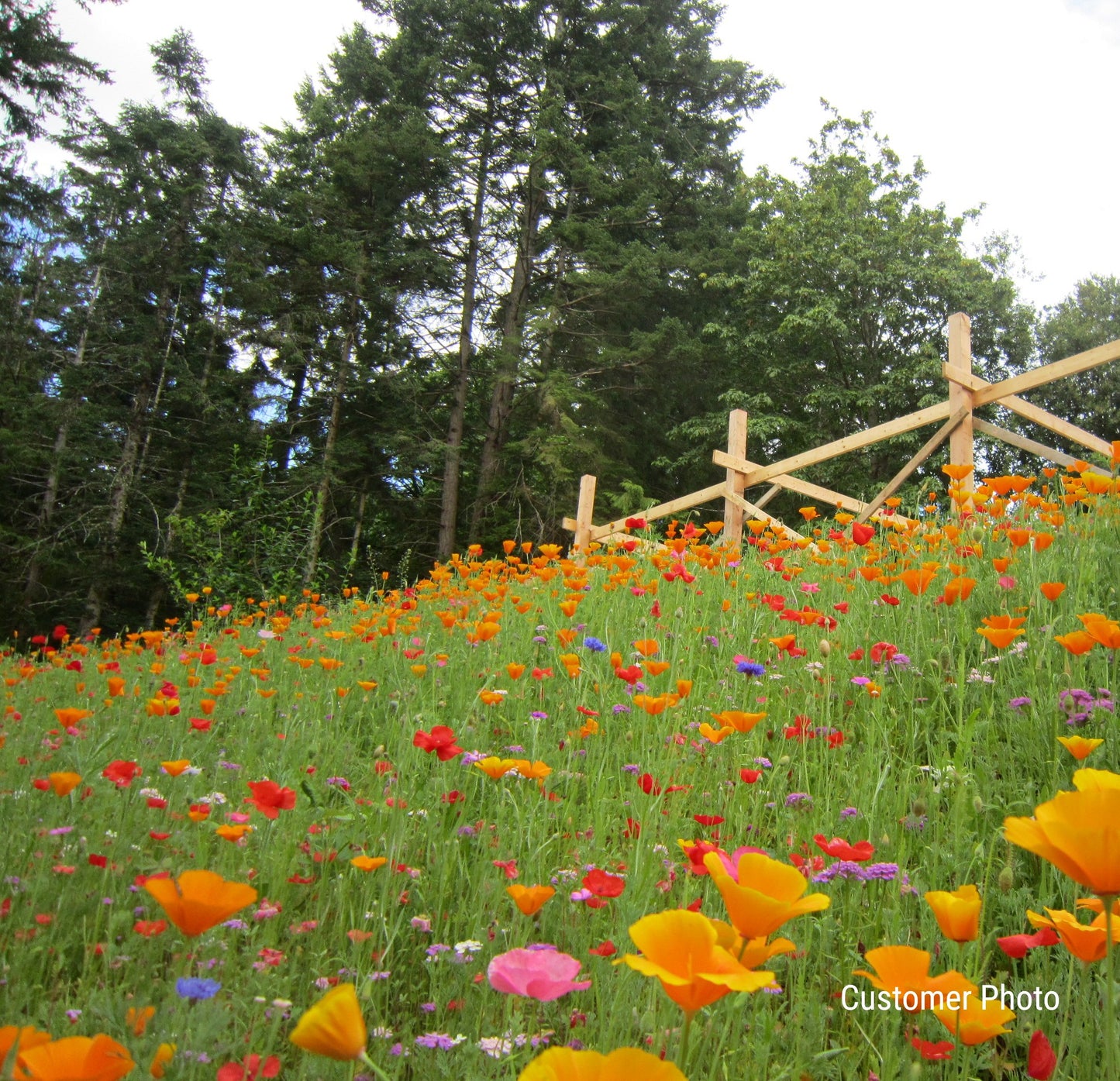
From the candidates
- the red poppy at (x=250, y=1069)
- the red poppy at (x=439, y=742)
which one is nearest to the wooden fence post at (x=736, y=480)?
the red poppy at (x=439, y=742)

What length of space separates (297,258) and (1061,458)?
13.4 metres

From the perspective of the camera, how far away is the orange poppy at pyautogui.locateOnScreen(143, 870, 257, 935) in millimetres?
717

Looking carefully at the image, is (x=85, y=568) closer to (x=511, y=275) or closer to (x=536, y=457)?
(x=536, y=457)

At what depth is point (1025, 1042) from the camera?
1.27 meters

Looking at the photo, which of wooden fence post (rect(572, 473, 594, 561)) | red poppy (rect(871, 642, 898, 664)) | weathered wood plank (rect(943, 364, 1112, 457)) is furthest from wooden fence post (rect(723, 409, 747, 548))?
red poppy (rect(871, 642, 898, 664))

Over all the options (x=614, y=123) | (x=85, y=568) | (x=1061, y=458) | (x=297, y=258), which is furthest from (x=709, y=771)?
(x=614, y=123)

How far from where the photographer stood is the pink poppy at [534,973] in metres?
0.70

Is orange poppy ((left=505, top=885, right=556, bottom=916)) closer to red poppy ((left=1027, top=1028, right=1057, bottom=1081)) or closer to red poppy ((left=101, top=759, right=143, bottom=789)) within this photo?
red poppy ((left=1027, top=1028, right=1057, bottom=1081))

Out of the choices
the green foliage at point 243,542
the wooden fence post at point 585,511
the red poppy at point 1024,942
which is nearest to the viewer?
the red poppy at point 1024,942

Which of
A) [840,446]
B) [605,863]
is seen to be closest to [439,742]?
[605,863]

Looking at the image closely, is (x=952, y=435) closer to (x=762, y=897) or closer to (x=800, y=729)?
(x=800, y=729)

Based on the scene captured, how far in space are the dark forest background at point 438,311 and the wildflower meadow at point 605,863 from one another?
33.3ft

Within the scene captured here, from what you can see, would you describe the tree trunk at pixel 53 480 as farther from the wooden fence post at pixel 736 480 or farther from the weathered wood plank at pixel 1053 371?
the weathered wood plank at pixel 1053 371

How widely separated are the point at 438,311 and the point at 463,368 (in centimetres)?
162
